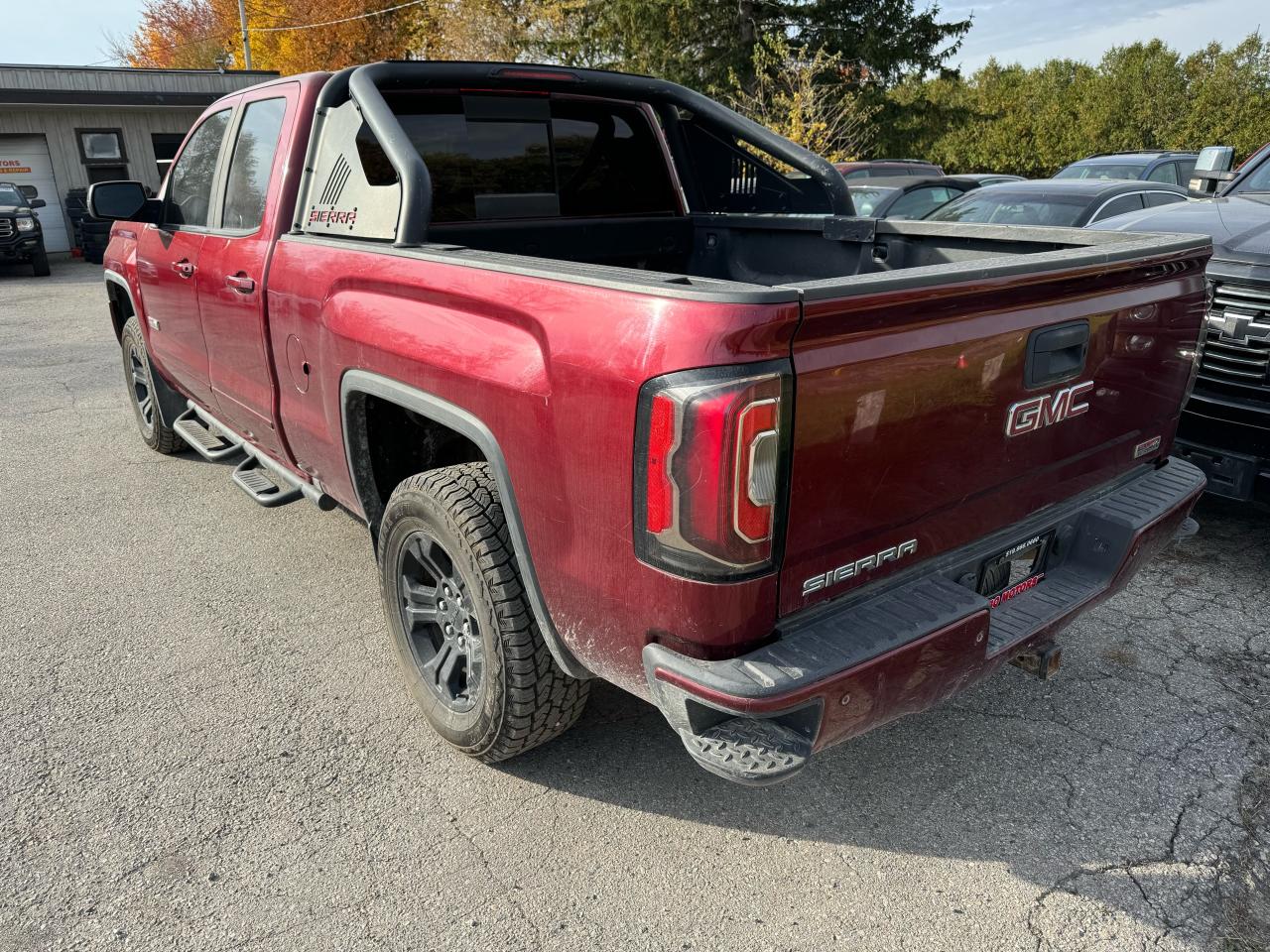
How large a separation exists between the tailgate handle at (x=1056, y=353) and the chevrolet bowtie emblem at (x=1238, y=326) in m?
1.92

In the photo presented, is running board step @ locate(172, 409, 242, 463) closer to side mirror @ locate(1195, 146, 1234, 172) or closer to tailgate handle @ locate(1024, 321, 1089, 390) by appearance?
tailgate handle @ locate(1024, 321, 1089, 390)

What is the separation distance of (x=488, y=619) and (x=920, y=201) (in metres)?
A: 10.3

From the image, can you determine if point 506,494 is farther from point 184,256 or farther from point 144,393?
point 144,393

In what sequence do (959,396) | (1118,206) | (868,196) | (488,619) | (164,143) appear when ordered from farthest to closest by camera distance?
(164,143) → (868,196) → (1118,206) → (488,619) → (959,396)

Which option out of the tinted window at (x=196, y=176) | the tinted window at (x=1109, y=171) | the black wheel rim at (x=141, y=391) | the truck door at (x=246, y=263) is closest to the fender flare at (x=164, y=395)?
the black wheel rim at (x=141, y=391)

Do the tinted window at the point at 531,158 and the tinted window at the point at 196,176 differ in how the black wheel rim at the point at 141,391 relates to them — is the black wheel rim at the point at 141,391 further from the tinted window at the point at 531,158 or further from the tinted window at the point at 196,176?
the tinted window at the point at 531,158

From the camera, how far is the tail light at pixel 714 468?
1796 mm

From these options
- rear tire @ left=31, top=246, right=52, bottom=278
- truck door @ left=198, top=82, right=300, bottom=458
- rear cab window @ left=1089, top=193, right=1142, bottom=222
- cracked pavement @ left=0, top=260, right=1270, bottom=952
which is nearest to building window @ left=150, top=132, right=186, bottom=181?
rear tire @ left=31, top=246, right=52, bottom=278

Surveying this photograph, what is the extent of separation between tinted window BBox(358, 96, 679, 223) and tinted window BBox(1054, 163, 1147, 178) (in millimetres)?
9520

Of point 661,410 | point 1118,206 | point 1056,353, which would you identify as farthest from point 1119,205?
point 661,410

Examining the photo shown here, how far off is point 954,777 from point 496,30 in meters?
31.7

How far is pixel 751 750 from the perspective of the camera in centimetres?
196

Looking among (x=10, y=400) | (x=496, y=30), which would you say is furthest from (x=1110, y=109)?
(x=10, y=400)

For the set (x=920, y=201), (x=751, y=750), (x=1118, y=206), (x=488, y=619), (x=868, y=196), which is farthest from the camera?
(x=868, y=196)
